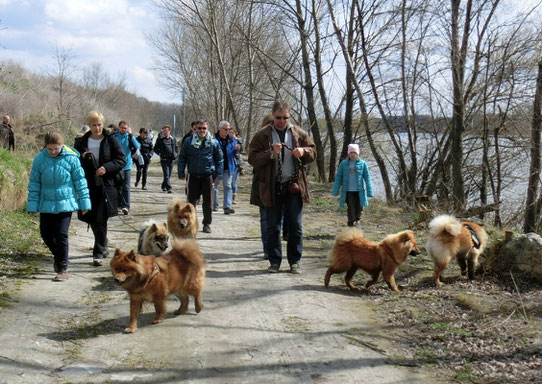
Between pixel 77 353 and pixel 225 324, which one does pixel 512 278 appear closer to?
pixel 225 324

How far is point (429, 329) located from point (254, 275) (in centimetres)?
277

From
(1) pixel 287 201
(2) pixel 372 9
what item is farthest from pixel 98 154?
(2) pixel 372 9

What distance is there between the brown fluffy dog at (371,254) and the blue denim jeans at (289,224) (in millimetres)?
738

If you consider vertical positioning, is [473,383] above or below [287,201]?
below

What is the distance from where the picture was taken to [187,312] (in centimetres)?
578

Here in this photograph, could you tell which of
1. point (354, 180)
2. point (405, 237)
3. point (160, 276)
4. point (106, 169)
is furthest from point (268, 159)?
point (354, 180)

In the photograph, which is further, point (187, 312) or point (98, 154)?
point (98, 154)

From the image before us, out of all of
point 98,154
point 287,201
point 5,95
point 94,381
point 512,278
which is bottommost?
point 94,381

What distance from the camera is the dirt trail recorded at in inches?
168

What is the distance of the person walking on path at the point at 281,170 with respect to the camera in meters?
7.27

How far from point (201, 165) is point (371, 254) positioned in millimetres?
4576

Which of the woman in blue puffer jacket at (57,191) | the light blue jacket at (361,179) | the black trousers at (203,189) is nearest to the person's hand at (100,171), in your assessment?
the woman in blue puffer jacket at (57,191)

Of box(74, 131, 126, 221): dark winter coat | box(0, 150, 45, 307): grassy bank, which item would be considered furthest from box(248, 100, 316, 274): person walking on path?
box(0, 150, 45, 307): grassy bank

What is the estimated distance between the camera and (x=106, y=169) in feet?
24.4
